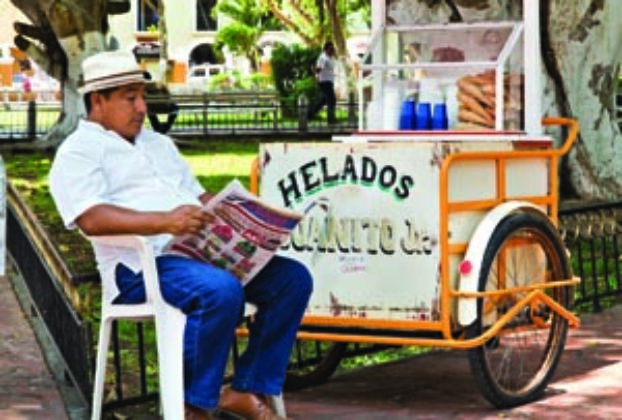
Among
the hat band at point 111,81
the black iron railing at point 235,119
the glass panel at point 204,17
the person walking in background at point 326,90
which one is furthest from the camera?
the glass panel at point 204,17

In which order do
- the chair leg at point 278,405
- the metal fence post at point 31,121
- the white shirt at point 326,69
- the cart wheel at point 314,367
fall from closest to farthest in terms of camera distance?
1. the chair leg at point 278,405
2. the cart wheel at point 314,367
3. the metal fence post at point 31,121
4. the white shirt at point 326,69

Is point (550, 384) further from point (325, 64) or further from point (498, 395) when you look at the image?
point (325, 64)

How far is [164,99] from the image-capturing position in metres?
27.8

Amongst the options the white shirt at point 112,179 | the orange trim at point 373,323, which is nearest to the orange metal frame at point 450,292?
the orange trim at point 373,323

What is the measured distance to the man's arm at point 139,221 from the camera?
6121 mm

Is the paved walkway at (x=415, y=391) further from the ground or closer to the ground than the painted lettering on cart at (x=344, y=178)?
closer to the ground

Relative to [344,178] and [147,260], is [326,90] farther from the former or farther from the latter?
[147,260]

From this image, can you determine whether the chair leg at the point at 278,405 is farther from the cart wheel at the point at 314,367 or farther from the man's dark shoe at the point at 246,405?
the cart wheel at the point at 314,367

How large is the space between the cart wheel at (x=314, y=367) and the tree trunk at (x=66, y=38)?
16271 mm

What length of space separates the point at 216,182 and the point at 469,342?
12418 mm

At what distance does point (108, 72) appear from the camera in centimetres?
643

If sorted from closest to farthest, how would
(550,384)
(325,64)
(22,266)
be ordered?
1. (550,384)
2. (22,266)
3. (325,64)

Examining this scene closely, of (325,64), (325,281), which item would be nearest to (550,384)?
(325,281)

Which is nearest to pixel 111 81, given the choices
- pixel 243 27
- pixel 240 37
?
pixel 240 37
